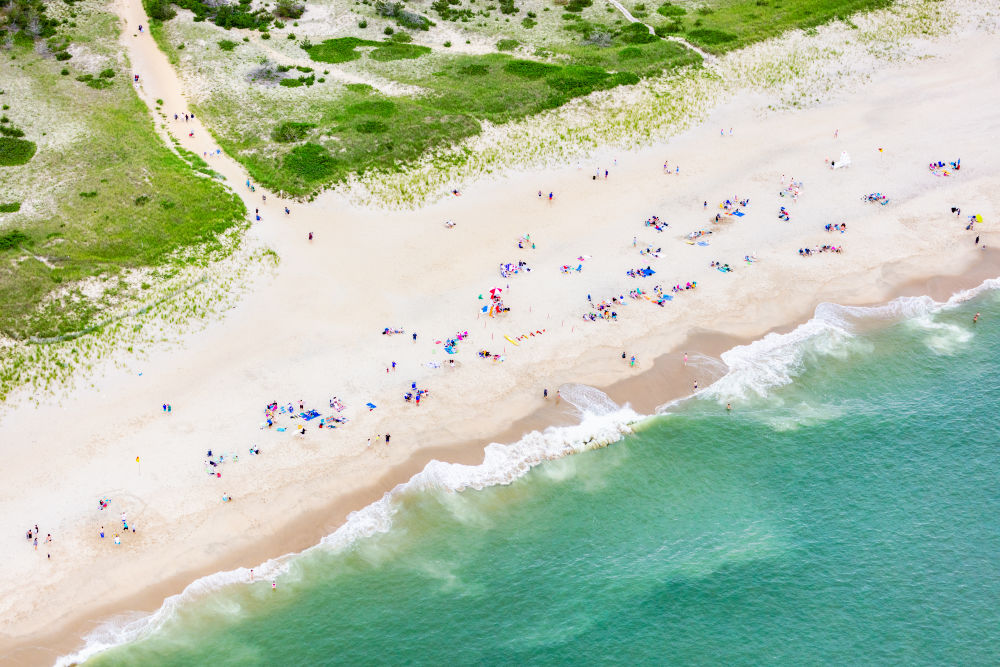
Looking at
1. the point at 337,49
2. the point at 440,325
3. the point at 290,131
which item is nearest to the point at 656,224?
the point at 440,325

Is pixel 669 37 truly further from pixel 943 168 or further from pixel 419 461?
pixel 419 461

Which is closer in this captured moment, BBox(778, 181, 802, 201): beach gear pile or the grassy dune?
the grassy dune

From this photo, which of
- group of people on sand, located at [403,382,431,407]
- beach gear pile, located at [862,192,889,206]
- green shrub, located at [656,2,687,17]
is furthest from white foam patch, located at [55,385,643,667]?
green shrub, located at [656,2,687,17]

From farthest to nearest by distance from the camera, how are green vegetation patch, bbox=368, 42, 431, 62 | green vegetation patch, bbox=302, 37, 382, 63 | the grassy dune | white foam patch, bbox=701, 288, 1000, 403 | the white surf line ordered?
the white surf line
green vegetation patch, bbox=368, 42, 431, 62
green vegetation patch, bbox=302, 37, 382, 63
the grassy dune
white foam patch, bbox=701, 288, 1000, 403

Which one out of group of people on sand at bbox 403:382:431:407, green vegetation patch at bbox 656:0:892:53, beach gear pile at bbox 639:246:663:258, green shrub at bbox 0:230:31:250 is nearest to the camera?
group of people on sand at bbox 403:382:431:407

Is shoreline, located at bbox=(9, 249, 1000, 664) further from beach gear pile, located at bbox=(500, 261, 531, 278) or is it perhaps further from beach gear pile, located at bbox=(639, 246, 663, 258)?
beach gear pile, located at bbox=(500, 261, 531, 278)

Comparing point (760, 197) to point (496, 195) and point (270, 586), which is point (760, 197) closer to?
point (496, 195)

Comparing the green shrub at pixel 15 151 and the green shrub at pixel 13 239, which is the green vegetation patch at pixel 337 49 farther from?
the green shrub at pixel 13 239
